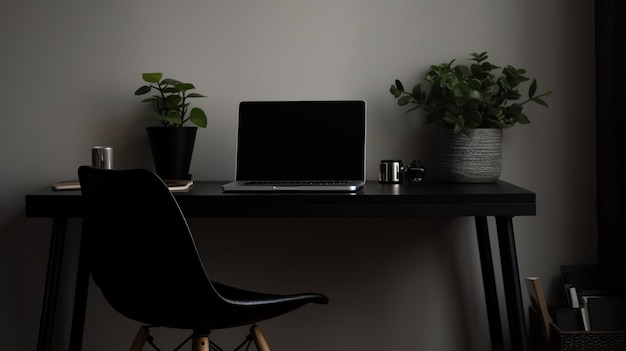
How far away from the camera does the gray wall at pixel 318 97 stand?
2.78m

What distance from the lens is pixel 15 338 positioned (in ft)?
9.41

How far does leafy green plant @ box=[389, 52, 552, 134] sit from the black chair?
0.99 meters

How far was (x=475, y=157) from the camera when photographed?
103 inches

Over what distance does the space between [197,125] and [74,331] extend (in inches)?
31.3

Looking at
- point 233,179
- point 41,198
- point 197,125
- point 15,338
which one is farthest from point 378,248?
point 15,338

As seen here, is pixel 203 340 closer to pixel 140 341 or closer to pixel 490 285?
pixel 140 341

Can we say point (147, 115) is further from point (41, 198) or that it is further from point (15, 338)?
point (15, 338)

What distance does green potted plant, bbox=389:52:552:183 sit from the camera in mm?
2570

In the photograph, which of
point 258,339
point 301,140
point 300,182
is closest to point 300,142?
point 301,140

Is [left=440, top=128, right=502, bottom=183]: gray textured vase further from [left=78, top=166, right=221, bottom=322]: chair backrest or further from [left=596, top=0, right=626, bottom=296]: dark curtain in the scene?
[left=78, top=166, right=221, bottom=322]: chair backrest

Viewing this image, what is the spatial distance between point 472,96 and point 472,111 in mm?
73

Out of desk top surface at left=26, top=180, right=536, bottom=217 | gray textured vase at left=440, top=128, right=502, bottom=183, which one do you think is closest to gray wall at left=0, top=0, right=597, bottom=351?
gray textured vase at left=440, top=128, right=502, bottom=183

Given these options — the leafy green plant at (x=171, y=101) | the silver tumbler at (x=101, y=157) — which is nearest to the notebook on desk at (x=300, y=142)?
the leafy green plant at (x=171, y=101)

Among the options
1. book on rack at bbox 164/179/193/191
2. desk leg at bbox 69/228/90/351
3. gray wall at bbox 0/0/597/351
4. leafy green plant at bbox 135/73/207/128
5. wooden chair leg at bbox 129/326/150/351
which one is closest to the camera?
wooden chair leg at bbox 129/326/150/351
